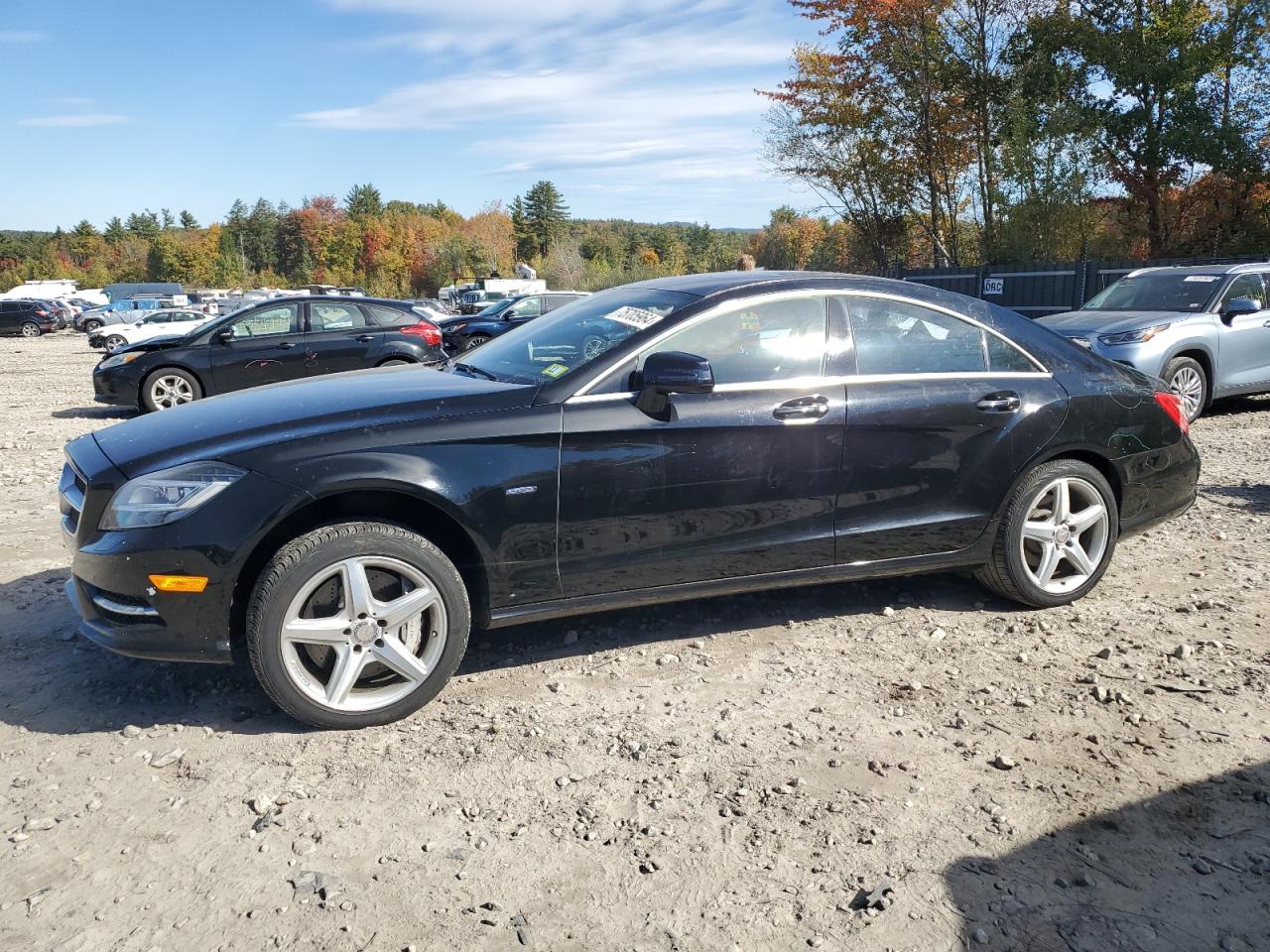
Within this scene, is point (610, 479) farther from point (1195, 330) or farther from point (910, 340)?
point (1195, 330)

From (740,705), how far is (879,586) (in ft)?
5.31

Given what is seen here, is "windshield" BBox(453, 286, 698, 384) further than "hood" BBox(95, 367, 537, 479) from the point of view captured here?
Yes

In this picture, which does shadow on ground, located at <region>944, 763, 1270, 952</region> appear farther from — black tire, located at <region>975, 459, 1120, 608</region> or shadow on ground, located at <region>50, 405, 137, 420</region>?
shadow on ground, located at <region>50, 405, 137, 420</region>

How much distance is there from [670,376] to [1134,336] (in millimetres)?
7679

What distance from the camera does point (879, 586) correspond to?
5.04 meters

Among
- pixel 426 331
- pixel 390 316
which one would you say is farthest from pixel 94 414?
pixel 426 331

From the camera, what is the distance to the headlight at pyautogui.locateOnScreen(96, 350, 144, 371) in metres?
12.1

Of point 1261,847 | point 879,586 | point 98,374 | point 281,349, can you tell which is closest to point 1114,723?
point 1261,847

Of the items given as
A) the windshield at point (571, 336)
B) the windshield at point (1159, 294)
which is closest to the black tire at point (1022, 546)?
the windshield at point (571, 336)

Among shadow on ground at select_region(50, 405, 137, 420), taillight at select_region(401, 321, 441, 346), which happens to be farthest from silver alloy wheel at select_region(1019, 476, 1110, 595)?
shadow on ground at select_region(50, 405, 137, 420)

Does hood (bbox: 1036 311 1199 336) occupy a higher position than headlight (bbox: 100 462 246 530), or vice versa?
hood (bbox: 1036 311 1199 336)

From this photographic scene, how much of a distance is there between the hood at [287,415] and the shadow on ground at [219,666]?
95cm

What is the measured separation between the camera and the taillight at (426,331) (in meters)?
12.4

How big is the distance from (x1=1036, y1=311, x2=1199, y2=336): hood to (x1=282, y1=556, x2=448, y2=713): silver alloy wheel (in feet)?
26.7
